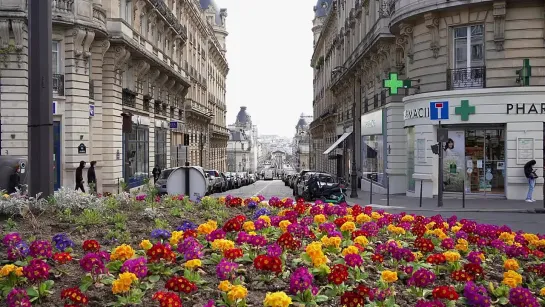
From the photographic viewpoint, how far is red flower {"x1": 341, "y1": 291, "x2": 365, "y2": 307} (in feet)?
15.2

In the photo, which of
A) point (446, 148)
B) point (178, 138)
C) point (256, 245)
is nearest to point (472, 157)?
point (446, 148)

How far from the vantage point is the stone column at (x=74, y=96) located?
1040 inches

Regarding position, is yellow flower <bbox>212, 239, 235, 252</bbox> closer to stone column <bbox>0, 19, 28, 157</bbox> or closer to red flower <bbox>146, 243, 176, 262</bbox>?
red flower <bbox>146, 243, 176, 262</bbox>

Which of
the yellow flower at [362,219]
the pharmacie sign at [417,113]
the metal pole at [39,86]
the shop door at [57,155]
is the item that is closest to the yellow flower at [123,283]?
the metal pole at [39,86]

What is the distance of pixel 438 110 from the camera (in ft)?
75.2

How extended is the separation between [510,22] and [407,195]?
8939mm

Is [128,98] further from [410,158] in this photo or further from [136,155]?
[410,158]

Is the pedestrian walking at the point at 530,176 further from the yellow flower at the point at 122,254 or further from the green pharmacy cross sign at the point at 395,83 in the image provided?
the yellow flower at the point at 122,254

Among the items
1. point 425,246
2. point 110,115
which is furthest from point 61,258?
point 110,115

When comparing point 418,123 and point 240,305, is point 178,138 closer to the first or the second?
point 418,123

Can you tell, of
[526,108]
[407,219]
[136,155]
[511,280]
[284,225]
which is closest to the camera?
[511,280]

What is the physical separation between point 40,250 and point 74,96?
2260cm

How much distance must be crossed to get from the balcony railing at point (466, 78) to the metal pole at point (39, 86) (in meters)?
18.9

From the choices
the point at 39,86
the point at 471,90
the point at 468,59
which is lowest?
the point at 39,86
